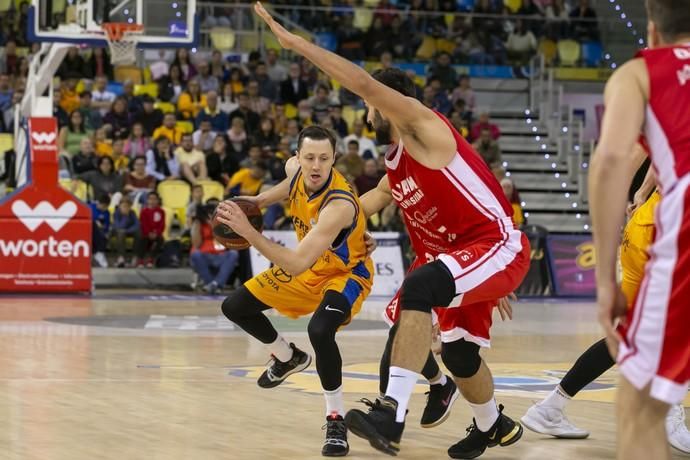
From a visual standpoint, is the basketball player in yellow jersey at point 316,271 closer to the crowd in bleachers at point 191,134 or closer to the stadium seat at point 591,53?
the crowd in bleachers at point 191,134

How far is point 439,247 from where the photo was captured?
19.1 feet

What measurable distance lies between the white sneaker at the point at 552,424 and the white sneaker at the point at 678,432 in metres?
0.44

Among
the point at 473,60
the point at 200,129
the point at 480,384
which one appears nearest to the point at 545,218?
the point at 473,60

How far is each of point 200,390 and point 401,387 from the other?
2896 mm

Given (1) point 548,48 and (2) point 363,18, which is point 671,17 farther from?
(1) point 548,48

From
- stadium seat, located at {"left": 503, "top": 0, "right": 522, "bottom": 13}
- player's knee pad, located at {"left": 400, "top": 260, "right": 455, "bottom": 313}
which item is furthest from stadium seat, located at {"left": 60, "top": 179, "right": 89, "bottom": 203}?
player's knee pad, located at {"left": 400, "top": 260, "right": 455, "bottom": 313}

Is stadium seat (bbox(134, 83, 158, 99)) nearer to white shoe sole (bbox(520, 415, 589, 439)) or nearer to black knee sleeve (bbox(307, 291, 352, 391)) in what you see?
black knee sleeve (bbox(307, 291, 352, 391))

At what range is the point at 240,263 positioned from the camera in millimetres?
16953

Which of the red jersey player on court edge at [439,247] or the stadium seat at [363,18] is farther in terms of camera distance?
the stadium seat at [363,18]

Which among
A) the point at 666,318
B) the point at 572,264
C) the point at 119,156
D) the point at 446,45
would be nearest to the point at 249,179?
the point at 119,156

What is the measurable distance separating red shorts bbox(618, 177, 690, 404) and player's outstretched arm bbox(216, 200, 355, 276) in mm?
2315

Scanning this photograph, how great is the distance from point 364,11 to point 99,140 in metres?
6.67

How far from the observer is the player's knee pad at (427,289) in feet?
16.9

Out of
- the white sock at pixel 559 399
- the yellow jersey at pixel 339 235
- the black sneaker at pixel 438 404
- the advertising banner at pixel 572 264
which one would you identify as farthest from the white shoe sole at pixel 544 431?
the advertising banner at pixel 572 264
